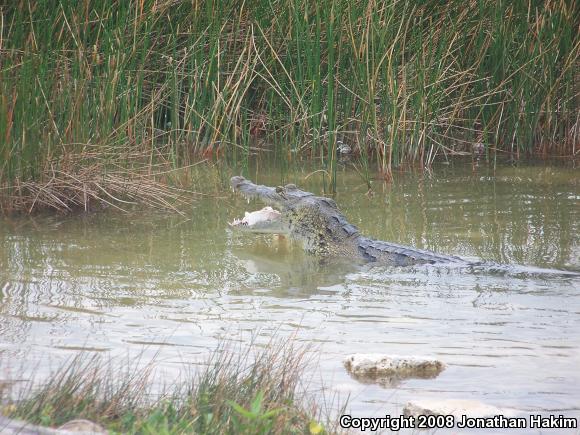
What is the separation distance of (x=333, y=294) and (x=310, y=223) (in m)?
1.55

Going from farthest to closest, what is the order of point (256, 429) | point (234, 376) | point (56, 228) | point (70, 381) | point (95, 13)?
point (95, 13), point (56, 228), point (234, 376), point (70, 381), point (256, 429)

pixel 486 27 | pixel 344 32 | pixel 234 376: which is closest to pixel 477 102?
pixel 486 27

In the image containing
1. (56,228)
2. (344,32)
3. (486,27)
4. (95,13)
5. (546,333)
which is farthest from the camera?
(486,27)

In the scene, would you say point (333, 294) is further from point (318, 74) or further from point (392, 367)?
point (318, 74)

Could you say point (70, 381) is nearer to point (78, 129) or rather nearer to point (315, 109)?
point (78, 129)

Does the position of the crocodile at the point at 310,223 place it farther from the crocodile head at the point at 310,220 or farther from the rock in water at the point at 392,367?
the rock in water at the point at 392,367

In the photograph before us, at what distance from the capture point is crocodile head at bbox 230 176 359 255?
696 cm

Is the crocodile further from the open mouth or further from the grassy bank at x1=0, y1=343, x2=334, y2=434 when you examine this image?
the grassy bank at x1=0, y1=343, x2=334, y2=434

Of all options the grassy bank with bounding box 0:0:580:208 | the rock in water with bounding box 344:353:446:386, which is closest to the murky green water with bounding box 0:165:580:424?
the rock in water with bounding box 344:353:446:386

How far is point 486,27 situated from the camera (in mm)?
9945

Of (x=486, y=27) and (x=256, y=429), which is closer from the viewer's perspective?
(x=256, y=429)

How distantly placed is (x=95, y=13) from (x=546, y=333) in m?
5.38

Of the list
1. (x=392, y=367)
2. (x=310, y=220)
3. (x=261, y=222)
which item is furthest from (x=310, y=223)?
(x=392, y=367)

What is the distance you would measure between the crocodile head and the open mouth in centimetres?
3
